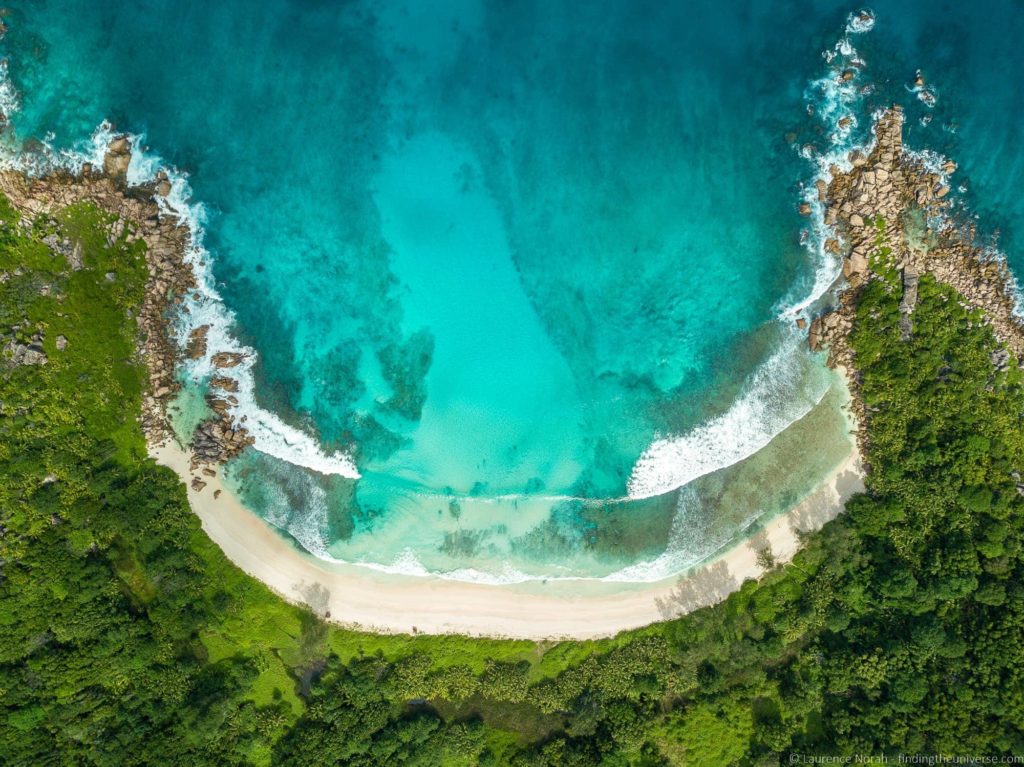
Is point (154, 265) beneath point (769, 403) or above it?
above

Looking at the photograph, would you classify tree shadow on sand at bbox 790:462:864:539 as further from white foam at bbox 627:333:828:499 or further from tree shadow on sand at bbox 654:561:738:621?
tree shadow on sand at bbox 654:561:738:621

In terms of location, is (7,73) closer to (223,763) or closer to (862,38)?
(223,763)

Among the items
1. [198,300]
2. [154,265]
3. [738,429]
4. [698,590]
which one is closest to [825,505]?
[738,429]

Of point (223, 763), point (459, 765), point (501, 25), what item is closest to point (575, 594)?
point (459, 765)

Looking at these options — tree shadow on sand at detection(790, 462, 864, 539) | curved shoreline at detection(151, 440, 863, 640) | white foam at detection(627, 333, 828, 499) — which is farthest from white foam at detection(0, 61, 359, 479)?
tree shadow on sand at detection(790, 462, 864, 539)

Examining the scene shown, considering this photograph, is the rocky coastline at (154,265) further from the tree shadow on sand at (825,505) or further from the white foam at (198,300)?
the tree shadow on sand at (825,505)

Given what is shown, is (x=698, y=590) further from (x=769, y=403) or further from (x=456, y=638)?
(x=456, y=638)

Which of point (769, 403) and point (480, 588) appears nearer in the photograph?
point (769, 403)

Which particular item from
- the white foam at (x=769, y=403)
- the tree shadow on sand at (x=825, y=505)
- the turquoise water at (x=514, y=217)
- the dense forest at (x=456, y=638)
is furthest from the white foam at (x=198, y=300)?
the tree shadow on sand at (x=825, y=505)
